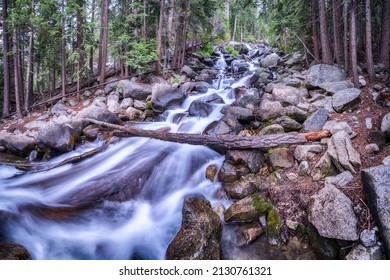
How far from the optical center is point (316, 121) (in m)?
6.52

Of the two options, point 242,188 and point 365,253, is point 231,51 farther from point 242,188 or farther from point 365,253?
point 365,253

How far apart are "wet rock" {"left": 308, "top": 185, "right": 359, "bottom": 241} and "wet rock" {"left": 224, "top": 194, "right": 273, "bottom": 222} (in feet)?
2.83

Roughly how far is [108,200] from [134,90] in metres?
7.17

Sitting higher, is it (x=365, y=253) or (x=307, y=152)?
(x=307, y=152)

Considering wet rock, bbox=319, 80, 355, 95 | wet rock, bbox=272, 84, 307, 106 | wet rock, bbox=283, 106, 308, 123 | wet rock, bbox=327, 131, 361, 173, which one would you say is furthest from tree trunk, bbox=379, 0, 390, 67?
wet rock, bbox=327, 131, 361, 173

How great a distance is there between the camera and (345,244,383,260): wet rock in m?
3.50

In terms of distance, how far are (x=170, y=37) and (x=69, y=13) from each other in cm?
608

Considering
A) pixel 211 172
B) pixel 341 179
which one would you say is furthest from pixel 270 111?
pixel 341 179

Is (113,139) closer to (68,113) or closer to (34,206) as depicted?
(34,206)

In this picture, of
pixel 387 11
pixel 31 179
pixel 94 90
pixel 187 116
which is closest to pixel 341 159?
pixel 187 116

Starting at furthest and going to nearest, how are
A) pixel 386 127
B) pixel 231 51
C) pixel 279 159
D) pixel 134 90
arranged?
1. pixel 231 51
2. pixel 134 90
3. pixel 279 159
4. pixel 386 127

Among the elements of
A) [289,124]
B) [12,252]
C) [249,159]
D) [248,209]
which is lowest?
[12,252]

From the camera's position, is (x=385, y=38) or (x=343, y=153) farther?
(x=385, y=38)

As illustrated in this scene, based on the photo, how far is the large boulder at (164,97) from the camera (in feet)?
36.2
